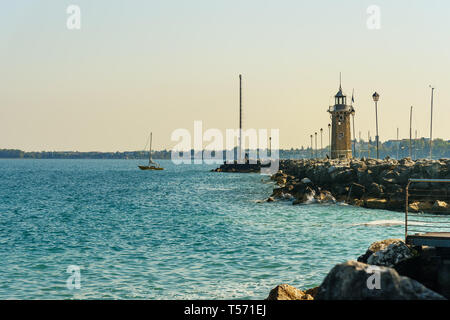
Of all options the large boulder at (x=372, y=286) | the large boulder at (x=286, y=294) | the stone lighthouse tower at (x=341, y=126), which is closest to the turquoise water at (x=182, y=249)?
the large boulder at (x=286, y=294)

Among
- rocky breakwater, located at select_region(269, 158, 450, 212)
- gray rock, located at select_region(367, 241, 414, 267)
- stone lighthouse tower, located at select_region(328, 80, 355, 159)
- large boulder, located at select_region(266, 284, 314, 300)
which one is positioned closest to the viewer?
large boulder, located at select_region(266, 284, 314, 300)

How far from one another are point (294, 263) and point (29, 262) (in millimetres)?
8783

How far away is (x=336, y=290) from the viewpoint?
23.3 ft

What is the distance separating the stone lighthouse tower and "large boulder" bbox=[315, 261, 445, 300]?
65289mm

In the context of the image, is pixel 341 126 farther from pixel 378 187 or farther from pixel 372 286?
pixel 372 286

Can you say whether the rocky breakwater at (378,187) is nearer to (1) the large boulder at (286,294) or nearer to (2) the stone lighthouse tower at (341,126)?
(1) the large boulder at (286,294)

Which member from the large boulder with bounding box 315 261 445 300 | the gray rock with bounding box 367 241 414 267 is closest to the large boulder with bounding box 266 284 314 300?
the gray rock with bounding box 367 241 414 267

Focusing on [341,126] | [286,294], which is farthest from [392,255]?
[341,126]

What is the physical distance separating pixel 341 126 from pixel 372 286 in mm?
65778

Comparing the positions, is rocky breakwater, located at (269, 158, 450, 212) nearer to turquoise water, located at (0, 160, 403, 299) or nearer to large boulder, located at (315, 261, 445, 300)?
turquoise water, located at (0, 160, 403, 299)

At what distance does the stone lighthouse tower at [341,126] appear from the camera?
70875 millimetres

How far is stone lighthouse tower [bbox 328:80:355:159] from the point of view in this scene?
70.9 meters

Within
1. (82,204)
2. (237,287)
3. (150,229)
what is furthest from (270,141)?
(237,287)
